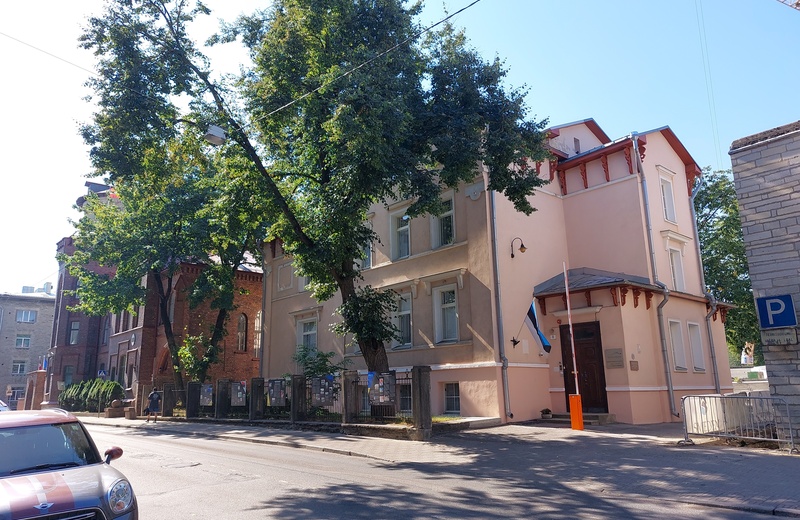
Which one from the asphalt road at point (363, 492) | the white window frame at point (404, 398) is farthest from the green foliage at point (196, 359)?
the asphalt road at point (363, 492)

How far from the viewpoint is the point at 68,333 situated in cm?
5134

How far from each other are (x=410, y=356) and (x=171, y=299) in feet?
77.0

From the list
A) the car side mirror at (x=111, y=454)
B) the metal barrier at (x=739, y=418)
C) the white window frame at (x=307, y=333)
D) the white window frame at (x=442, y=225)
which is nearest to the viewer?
the car side mirror at (x=111, y=454)

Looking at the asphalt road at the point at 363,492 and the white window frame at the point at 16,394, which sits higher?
the white window frame at the point at 16,394

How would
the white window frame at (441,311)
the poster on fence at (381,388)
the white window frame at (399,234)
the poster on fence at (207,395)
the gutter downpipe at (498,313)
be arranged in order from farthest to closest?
the poster on fence at (207,395), the white window frame at (399,234), the white window frame at (441,311), the gutter downpipe at (498,313), the poster on fence at (381,388)

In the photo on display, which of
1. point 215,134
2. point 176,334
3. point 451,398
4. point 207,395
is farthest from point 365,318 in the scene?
point 176,334

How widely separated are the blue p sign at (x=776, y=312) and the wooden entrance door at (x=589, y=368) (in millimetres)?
6533

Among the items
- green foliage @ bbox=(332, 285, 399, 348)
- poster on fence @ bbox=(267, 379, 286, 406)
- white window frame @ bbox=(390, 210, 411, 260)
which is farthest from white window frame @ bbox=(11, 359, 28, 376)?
green foliage @ bbox=(332, 285, 399, 348)

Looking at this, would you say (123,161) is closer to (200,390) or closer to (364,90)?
(364,90)

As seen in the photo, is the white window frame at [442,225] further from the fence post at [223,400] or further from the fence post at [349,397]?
the fence post at [223,400]

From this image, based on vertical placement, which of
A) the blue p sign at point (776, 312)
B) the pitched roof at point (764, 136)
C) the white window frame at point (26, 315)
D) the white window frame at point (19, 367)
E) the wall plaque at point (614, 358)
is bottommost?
the wall plaque at point (614, 358)

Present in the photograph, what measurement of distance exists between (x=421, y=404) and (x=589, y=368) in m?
7.01

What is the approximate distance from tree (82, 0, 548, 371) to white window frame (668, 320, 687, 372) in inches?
307

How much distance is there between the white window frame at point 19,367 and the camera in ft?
208
